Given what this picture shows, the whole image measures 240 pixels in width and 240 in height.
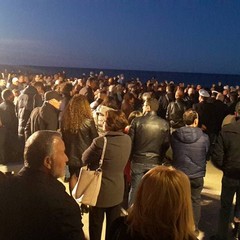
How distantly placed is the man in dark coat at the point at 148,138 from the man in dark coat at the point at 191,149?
31 centimetres

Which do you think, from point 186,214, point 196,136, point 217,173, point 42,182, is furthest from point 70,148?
point 217,173

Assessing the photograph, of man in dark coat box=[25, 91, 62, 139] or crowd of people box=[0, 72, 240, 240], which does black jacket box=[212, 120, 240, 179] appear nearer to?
crowd of people box=[0, 72, 240, 240]

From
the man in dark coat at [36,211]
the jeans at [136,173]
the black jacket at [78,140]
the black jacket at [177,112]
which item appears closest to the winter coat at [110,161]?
the black jacket at [78,140]

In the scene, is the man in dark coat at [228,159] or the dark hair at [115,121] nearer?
the dark hair at [115,121]

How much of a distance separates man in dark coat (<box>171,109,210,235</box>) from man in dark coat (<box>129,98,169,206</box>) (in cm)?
31

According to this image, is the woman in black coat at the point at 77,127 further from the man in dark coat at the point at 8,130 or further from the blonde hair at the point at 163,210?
the man in dark coat at the point at 8,130

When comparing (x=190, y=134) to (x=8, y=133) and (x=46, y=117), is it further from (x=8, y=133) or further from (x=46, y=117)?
(x=8, y=133)

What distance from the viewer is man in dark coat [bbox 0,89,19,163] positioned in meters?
7.74

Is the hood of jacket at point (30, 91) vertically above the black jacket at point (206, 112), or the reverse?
the hood of jacket at point (30, 91)

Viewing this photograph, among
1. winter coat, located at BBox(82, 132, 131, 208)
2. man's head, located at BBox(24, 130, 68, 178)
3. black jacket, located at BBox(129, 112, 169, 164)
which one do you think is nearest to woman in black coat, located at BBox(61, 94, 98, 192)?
black jacket, located at BBox(129, 112, 169, 164)

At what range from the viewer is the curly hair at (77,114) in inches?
194

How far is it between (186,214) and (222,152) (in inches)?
102

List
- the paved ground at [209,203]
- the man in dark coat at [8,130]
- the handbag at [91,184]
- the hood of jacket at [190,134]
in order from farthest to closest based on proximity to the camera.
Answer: the man in dark coat at [8,130], the paved ground at [209,203], the hood of jacket at [190,134], the handbag at [91,184]

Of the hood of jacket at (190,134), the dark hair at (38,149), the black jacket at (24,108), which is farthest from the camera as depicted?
the black jacket at (24,108)
